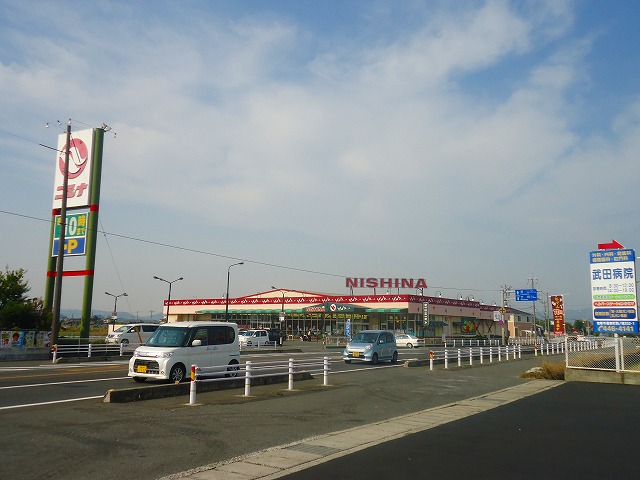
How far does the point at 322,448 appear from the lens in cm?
873

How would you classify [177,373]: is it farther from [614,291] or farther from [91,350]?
[91,350]

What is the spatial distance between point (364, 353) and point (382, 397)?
11906 millimetres

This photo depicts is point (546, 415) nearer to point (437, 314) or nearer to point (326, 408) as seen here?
point (326, 408)

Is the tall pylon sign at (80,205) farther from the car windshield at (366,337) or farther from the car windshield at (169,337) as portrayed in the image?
the car windshield at (169,337)

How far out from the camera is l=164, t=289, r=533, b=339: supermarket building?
70.4 metres

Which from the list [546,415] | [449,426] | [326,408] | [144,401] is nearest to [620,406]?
[546,415]

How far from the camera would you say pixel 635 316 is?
20.1 meters

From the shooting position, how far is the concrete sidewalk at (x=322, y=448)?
283 inches

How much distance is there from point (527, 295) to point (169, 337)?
5097 centimetres

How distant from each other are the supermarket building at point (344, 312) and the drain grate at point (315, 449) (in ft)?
190

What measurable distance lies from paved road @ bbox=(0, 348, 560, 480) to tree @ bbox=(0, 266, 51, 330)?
24.6 meters

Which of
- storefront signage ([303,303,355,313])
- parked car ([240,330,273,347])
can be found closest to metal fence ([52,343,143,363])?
parked car ([240,330,273,347])

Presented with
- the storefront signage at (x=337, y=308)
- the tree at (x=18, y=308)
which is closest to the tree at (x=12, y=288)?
the tree at (x=18, y=308)

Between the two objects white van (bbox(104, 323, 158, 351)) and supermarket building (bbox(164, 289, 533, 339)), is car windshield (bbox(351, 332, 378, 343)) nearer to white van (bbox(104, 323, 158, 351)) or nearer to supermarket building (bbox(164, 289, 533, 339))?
white van (bbox(104, 323, 158, 351))
